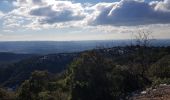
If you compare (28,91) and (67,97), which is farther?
(28,91)

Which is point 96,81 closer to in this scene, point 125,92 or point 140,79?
point 125,92

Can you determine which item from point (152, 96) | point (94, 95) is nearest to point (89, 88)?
point (94, 95)

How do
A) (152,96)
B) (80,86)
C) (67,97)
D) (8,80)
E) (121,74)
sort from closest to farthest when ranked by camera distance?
(152,96), (80,86), (67,97), (121,74), (8,80)

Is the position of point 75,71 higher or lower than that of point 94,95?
higher

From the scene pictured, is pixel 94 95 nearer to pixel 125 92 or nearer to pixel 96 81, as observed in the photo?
pixel 96 81

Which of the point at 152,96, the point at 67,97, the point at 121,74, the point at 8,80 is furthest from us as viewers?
the point at 8,80

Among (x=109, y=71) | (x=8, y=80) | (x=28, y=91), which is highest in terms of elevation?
(x=109, y=71)

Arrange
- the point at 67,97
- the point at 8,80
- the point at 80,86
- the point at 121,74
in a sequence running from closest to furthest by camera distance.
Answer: the point at 80,86 < the point at 67,97 < the point at 121,74 < the point at 8,80

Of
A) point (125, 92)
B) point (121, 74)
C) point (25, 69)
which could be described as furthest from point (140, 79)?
point (25, 69)

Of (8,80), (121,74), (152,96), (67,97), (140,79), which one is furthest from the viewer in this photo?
(8,80)
